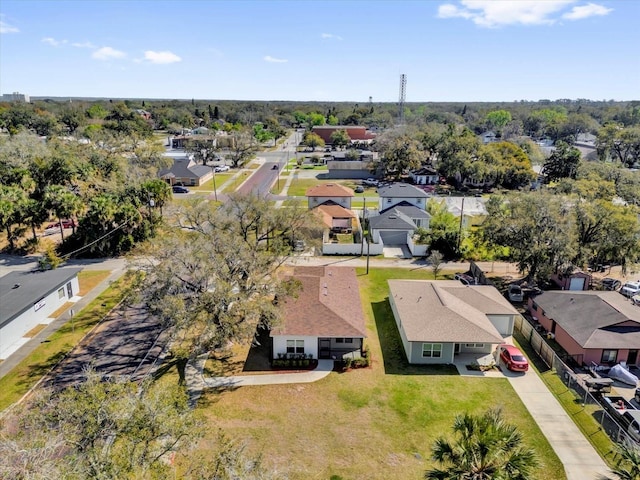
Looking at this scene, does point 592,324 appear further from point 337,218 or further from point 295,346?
point 337,218

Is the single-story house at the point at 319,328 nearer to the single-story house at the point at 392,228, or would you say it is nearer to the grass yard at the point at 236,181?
the single-story house at the point at 392,228

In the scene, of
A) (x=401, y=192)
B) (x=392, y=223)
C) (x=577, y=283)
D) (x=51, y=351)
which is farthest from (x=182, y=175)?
(x=577, y=283)

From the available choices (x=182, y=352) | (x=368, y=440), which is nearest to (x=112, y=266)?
(x=182, y=352)

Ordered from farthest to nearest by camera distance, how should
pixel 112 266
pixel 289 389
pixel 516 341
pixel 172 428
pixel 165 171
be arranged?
pixel 165 171 → pixel 112 266 → pixel 516 341 → pixel 289 389 → pixel 172 428

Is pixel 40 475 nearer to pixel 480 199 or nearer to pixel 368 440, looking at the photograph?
pixel 368 440

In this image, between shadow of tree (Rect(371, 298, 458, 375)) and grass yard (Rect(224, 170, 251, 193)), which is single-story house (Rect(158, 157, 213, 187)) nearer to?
grass yard (Rect(224, 170, 251, 193))

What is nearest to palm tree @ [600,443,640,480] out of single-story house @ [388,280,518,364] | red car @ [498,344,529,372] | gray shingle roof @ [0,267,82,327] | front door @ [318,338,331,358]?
red car @ [498,344,529,372]
